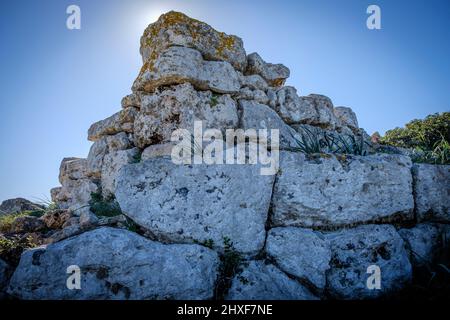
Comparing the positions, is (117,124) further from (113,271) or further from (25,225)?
(113,271)

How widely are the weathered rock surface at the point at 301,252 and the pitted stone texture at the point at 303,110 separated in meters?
5.00

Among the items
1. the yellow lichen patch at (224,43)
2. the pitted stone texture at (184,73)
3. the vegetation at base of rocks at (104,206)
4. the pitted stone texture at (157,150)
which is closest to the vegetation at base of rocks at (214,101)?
the pitted stone texture at (184,73)

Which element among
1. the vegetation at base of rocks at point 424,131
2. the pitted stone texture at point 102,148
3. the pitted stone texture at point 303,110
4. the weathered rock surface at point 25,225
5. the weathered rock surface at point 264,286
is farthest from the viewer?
the vegetation at base of rocks at point 424,131

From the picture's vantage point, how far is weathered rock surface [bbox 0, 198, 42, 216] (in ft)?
30.9

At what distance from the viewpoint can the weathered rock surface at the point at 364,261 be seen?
387cm

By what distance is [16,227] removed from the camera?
568 cm

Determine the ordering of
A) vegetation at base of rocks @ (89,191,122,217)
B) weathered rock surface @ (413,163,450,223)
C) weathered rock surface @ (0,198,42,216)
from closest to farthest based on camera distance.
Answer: weathered rock surface @ (413,163,450,223) → vegetation at base of rocks @ (89,191,122,217) → weathered rock surface @ (0,198,42,216)

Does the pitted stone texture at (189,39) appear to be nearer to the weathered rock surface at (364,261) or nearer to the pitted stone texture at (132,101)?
the pitted stone texture at (132,101)

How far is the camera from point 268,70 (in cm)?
938

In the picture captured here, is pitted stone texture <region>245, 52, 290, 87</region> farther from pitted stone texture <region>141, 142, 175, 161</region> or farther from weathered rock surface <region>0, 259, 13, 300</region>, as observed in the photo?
weathered rock surface <region>0, 259, 13, 300</region>

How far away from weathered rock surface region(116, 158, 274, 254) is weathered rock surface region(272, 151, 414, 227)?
1.36ft

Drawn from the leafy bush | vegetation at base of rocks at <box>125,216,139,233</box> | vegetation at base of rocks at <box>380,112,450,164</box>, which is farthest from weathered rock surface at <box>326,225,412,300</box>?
the leafy bush

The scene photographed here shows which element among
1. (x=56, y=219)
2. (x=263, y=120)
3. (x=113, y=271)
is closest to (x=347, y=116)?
(x=263, y=120)

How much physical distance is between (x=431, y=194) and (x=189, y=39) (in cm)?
699
